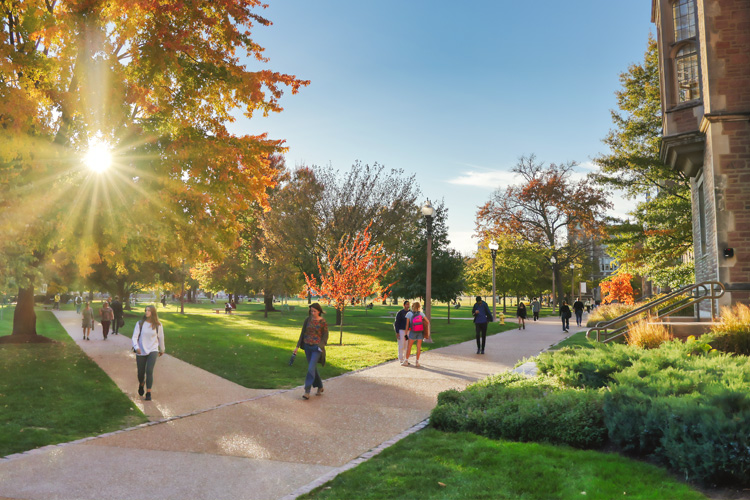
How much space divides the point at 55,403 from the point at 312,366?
4.51 m

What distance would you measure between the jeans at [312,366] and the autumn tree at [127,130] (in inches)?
199

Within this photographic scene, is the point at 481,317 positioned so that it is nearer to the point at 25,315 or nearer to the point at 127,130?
the point at 127,130

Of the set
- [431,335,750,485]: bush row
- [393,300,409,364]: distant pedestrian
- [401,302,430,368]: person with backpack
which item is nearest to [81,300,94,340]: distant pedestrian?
[393,300,409,364]: distant pedestrian

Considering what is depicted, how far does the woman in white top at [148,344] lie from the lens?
33.8 ft

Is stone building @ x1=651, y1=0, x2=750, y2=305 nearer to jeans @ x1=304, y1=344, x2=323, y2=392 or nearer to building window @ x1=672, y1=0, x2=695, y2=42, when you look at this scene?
building window @ x1=672, y1=0, x2=695, y2=42

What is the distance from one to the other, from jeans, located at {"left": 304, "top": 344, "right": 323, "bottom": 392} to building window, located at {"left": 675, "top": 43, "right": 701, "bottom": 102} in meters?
12.6

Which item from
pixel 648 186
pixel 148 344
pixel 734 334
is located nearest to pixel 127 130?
pixel 148 344

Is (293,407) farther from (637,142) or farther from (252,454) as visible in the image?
(637,142)

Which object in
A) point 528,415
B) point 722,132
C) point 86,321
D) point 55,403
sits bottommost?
point 55,403

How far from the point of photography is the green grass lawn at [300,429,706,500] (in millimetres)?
4879

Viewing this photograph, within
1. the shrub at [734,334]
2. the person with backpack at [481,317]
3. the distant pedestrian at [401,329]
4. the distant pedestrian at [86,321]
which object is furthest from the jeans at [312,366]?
the distant pedestrian at [86,321]

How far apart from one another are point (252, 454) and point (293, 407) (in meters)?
2.86

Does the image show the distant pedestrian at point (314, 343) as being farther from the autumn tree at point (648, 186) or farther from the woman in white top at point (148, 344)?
the autumn tree at point (648, 186)

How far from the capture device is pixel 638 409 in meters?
5.93
